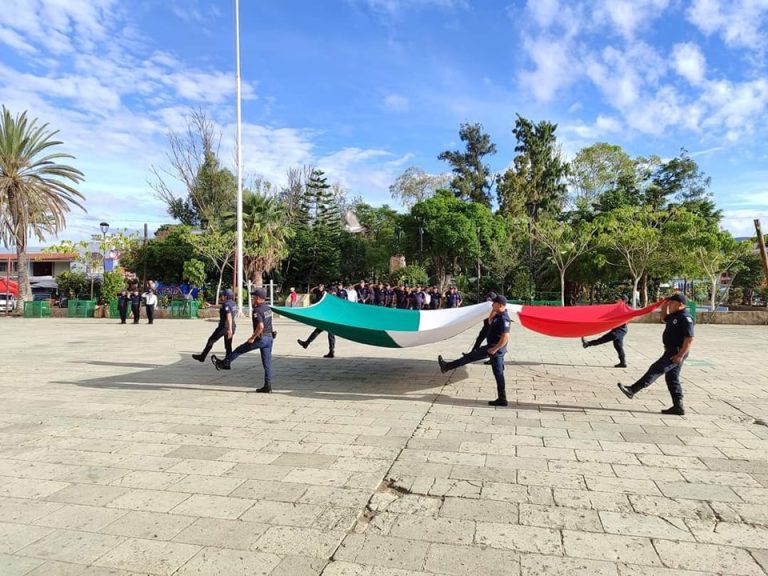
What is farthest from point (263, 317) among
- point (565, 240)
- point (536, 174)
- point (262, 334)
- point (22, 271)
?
point (536, 174)

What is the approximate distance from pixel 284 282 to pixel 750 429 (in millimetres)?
31750

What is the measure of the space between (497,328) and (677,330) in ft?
6.62

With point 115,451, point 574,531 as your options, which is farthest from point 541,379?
point 115,451

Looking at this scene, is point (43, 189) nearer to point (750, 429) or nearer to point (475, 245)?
point (475, 245)

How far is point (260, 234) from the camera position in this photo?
28.4m

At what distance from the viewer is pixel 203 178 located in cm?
4047

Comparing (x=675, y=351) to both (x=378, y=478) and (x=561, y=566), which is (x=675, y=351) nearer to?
(x=378, y=478)

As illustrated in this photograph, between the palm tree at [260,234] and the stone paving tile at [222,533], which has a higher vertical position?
the palm tree at [260,234]

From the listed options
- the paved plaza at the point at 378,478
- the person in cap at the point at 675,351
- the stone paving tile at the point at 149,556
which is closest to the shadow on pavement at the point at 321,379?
the paved plaza at the point at 378,478

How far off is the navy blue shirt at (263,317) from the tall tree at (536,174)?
34.4 m

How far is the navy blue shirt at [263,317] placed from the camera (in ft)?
24.2

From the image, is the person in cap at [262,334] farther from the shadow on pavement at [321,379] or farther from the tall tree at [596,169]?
the tall tree at [596,169]

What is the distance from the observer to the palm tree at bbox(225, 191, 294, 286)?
28281 mm

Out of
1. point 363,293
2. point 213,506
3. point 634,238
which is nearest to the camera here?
point 213,506
